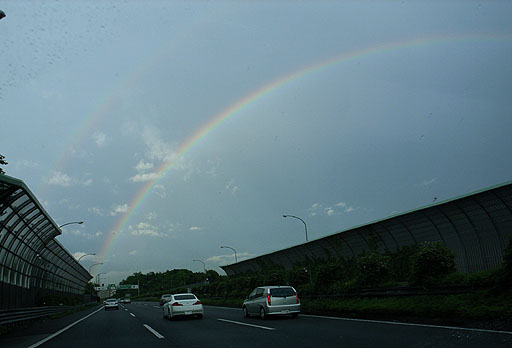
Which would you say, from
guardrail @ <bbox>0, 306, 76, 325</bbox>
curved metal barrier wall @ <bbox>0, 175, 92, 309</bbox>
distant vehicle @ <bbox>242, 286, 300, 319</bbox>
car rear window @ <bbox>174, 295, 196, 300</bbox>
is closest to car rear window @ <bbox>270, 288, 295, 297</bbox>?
distant vehicle @ <bbox>242, 286, 300, 319</bbox>

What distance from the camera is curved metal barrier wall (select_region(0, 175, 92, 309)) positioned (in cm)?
1948

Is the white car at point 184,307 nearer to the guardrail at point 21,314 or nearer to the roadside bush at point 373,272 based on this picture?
the guardrail at point 21,314

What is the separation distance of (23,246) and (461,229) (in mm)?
24930

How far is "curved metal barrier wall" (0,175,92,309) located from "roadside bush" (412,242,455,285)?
15.7m

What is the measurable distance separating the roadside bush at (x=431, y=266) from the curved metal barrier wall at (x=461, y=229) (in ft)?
8.00

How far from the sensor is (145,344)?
11875 mm

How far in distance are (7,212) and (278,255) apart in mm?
28438

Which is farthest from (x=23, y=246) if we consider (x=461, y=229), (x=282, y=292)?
(x=461, y=229)

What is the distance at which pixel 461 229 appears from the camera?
67.4ft

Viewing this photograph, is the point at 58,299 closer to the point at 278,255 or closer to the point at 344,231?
the point at 278,255

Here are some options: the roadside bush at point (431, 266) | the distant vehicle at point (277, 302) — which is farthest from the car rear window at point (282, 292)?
the roadside bush at point (431, 266)

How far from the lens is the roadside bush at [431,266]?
17.2 meters

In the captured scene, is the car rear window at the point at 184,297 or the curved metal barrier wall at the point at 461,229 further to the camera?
the car rear window at the point at 184,297

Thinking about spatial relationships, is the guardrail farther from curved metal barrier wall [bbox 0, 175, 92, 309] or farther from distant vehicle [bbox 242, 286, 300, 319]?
distant vehicle [bbox 242, 286, 300, 319]
